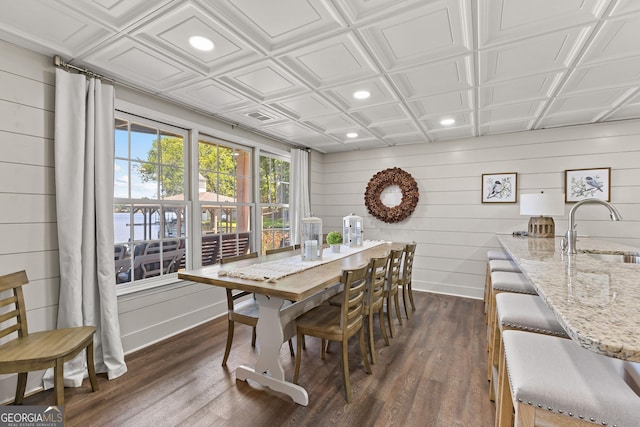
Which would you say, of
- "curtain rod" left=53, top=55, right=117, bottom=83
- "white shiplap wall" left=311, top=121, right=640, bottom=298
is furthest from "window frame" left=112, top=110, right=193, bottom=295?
"white shiplap wall" left=311, top=121, right=640, bottom=298

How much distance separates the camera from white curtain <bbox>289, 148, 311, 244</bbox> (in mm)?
4691

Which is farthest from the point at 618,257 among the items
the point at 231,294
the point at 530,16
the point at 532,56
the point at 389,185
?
the point at 231,294

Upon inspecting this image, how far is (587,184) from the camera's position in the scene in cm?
370

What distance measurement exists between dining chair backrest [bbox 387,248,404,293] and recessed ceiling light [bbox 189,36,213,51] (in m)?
2.34

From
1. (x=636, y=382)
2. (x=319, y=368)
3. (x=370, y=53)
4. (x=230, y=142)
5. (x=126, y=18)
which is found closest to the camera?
(x=636, y=382)

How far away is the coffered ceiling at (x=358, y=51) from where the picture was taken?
5.41 feet

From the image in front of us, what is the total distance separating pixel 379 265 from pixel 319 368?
0.97 metres

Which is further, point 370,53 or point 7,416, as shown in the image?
point 370,53

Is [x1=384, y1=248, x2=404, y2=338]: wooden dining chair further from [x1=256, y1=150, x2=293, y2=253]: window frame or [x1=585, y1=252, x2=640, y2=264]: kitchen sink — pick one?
[x1=256, y1=150, x2=293, y2=253]: window frame

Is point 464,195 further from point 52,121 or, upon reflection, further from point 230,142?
point 52,121

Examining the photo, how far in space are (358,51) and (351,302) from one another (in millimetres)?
1743

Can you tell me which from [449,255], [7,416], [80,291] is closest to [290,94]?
[80,291]

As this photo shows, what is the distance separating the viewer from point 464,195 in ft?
14.5

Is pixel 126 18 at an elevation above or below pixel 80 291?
above
